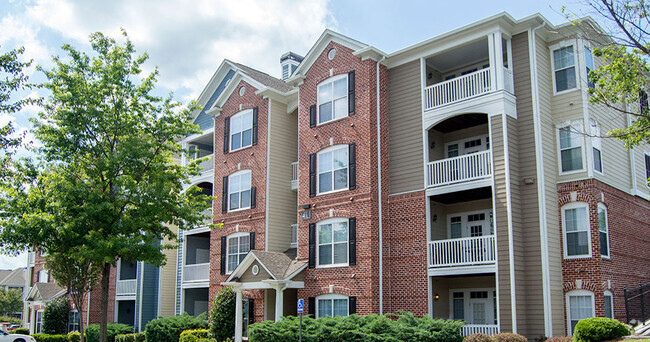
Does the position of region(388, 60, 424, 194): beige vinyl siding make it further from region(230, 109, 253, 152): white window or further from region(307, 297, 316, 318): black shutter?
region(230, 109, 253, 152): white window

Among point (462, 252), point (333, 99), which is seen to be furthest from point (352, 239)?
point (333, 99)

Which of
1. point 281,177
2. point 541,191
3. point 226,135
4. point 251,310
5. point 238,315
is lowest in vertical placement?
point 238,315

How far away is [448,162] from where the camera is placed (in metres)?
22.9

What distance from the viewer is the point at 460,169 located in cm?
2239

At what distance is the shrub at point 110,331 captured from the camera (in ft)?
113

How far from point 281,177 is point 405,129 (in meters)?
7.55

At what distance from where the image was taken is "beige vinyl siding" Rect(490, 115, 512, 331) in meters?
19.9

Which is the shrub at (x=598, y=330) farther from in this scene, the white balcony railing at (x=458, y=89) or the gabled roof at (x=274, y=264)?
the gabled roof at (x=274, y=264)

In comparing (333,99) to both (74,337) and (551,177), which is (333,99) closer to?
(551,177)

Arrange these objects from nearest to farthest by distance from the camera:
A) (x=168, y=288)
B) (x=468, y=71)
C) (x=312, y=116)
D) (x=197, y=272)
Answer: (x=468, y=71), (x=312, y=116), (x=197, y=272), (x=168, y=288)

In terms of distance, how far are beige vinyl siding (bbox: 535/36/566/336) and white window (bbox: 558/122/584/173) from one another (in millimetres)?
239

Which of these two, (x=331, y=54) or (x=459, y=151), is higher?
(x=331, y=54)

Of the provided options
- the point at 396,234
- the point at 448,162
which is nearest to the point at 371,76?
the point at 448,162

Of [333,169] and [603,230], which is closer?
[603,230]
